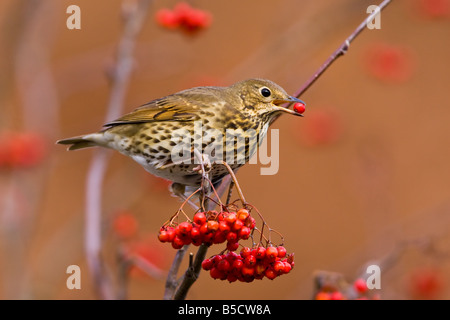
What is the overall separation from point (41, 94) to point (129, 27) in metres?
0.89

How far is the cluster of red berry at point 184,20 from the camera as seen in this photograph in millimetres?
3234

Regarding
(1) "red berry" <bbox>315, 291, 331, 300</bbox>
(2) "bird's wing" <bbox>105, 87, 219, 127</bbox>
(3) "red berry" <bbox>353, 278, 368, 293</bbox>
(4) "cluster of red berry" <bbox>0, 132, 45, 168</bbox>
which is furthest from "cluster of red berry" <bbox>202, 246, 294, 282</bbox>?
(4) "cluster of red berry" <bbox>0, 132, 45, 168</bbox>

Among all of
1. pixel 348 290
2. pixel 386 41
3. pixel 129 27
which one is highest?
pixel 386 41

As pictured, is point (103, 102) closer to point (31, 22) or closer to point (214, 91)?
point (31, 22)

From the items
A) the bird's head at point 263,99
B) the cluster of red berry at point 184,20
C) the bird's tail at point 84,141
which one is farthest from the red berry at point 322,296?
the cluster of red berry at point 184,20

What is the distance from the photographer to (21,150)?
3438 mm

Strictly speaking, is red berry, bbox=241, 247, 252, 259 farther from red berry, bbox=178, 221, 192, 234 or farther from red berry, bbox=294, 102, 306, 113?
red berry, bbox=294, 102, 306, 113

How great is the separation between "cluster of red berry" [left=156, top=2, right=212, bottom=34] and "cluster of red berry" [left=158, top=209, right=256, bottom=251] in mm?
1695

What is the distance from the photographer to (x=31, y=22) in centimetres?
326

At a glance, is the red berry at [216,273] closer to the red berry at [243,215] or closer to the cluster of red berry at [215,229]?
the cluster of red berry at [215,229]

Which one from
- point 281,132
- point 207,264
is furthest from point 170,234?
point 281,132

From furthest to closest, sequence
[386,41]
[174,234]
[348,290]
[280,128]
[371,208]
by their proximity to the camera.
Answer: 1. [280,128]
2. [386,41]
3. [371,208]
4. [348,290]
5. [174,234]

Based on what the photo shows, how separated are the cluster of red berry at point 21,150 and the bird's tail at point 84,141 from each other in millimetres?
772

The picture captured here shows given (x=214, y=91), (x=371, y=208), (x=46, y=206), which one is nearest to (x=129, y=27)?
(x=214, y=91)
